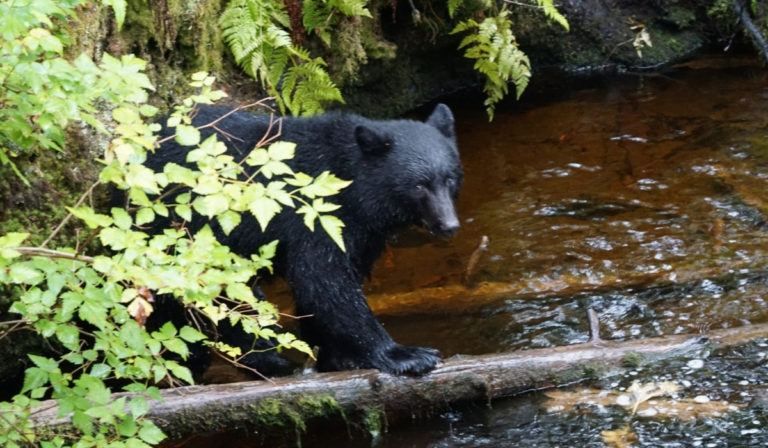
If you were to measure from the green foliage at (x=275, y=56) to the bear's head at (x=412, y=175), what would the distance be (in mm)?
1504

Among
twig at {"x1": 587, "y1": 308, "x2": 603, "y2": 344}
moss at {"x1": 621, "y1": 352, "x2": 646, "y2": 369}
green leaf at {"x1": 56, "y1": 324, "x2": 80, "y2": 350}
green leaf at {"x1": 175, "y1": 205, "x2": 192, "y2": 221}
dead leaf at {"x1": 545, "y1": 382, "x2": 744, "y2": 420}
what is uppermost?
green leaf at {"x1": 175, "y1": 205, "x2": 192, "y2": 221}

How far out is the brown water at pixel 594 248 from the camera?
568cm

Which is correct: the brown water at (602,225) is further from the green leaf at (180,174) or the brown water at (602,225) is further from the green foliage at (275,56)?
the green leaf at (180,174)

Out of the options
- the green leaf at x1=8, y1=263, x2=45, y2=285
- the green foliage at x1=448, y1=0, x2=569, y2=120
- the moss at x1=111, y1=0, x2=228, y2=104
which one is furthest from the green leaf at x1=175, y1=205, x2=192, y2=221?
the green foliage at x1=448, y1=0, x2=569, y2=120

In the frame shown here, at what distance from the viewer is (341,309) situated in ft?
19.2

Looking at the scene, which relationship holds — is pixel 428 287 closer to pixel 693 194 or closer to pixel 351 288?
pixel 351 288

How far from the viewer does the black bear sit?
581 cm

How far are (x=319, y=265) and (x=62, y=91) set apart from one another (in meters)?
2.47

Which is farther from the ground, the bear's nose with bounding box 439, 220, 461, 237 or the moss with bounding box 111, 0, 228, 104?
the moss with bounding box 111, 0, 228, 104

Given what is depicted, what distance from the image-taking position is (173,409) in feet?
16.3

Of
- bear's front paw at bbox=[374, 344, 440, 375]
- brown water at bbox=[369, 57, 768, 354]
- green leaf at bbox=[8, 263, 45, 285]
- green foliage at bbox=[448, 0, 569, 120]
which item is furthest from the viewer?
green foliage at bbox=[448, 0, 569, 120]

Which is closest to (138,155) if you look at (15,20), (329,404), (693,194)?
(15,20)

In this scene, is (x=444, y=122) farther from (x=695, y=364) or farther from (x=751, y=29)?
(x=751, y=29)

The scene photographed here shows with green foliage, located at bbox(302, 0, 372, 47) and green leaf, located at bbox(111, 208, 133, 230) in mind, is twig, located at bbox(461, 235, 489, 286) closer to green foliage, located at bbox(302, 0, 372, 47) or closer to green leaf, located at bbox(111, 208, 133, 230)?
green foliage, located at bbox(302, 0, 372, 47)
